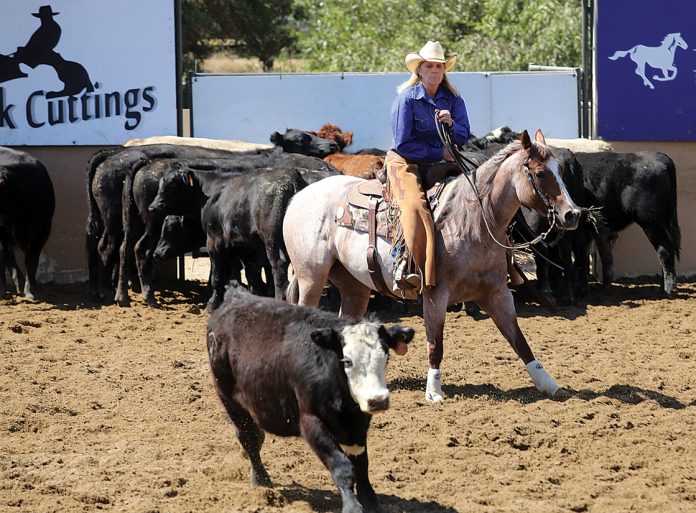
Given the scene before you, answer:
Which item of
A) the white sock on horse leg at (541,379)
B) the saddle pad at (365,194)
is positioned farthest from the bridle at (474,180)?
the white sock on horse leg at (541,379)

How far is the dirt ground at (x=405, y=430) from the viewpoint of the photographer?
5.86 meters

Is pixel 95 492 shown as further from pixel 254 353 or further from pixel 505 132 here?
pixel 505 132

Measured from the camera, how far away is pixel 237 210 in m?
11.8

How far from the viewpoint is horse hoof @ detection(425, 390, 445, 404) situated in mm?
7895

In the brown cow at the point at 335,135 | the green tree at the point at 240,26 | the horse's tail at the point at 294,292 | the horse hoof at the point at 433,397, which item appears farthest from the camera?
the green tree at the point at 240,26

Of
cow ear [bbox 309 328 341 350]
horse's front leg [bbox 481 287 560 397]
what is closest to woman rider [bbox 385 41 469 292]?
horse's front leg [bbox 481 287 560 397]

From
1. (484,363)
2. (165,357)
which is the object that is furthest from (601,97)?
(165,357)

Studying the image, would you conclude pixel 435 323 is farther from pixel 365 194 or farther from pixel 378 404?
pixel 378 404

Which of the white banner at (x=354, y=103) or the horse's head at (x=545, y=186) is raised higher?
the white banner at (x=354, y=103)

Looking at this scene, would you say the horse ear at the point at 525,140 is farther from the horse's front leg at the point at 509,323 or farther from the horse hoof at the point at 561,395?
the horse hoof at the point at 561,395

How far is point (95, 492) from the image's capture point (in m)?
5.98

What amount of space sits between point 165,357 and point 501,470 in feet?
13.7

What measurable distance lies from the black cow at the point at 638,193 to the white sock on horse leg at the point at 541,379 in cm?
548

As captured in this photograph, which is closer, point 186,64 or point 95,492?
point 95,492
